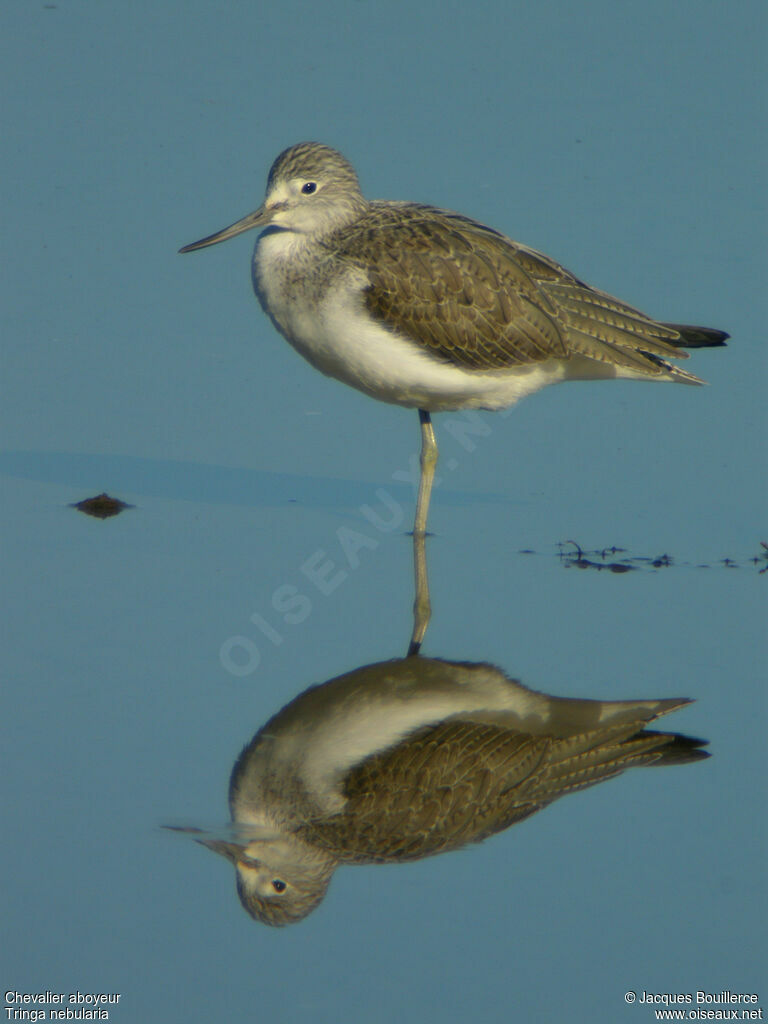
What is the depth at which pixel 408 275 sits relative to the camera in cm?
991

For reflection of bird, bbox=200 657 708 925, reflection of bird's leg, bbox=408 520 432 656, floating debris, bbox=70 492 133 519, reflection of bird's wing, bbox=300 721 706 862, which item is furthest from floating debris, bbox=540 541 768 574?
floating debris, bbox=70 492 133 519

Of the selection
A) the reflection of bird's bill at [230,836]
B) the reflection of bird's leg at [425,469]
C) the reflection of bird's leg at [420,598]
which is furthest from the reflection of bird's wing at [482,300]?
the reflection of bird's bill at [230,836]

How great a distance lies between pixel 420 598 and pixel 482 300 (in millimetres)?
2233

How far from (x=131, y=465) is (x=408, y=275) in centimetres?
244

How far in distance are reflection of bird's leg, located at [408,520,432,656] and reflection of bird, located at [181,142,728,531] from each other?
0.33 m

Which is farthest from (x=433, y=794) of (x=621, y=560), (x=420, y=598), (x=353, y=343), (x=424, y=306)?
(x=424, y=306)

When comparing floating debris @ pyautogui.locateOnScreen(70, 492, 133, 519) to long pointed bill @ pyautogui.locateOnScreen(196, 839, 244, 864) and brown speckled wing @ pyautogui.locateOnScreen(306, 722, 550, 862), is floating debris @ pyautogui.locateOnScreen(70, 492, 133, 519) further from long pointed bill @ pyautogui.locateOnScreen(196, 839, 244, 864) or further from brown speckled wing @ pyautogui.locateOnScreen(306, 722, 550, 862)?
long pointed bill @ pyautogui.locateOnScreen(196, 839, 244, 864)

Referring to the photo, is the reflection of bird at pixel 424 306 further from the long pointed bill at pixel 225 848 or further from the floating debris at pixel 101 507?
the long pointed bill at pixel 225 848

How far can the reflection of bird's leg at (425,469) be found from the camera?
1038cm

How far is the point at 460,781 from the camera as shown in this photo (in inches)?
277

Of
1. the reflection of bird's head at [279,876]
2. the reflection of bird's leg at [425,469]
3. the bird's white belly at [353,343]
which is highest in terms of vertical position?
the bird's white belly at [353,343]

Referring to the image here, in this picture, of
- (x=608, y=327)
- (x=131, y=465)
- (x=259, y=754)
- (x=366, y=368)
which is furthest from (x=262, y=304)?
(x=259, y=754)

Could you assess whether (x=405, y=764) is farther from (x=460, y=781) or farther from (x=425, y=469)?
(x=425, y=469)

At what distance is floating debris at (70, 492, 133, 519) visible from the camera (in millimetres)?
10156
